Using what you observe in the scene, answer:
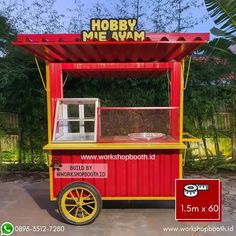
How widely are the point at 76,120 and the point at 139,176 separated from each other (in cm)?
116

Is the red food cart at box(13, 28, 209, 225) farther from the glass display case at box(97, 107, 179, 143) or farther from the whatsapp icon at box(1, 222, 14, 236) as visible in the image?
the whatsapp icon at box(1, 222, 14, 236)

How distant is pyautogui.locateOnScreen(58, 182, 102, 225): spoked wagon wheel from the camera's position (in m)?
4.66

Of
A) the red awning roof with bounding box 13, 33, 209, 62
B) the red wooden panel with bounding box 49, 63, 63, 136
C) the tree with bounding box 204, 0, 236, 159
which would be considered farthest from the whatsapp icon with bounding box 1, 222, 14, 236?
the tree with bounding box 204, 0, 236, 159

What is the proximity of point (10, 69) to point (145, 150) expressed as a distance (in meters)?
4.23

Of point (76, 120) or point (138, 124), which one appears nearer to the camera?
point (138, 124)

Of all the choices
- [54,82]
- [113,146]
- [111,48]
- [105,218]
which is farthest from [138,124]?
[105,218]

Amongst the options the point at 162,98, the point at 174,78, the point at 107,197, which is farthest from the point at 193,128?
the point at 107,197

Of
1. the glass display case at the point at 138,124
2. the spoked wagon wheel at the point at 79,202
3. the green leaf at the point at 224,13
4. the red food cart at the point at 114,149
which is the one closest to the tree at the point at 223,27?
the green leaf at the point at 224,13

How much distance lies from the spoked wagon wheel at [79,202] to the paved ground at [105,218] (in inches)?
4.3

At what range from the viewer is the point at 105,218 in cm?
496

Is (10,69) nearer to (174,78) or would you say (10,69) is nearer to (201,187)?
(174,78)

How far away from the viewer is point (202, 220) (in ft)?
15.3

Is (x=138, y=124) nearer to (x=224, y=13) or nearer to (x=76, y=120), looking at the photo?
(x=76, y=120)

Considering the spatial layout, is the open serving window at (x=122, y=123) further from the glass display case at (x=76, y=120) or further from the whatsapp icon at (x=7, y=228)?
the whatsapp icon at (x=7, y=228)
